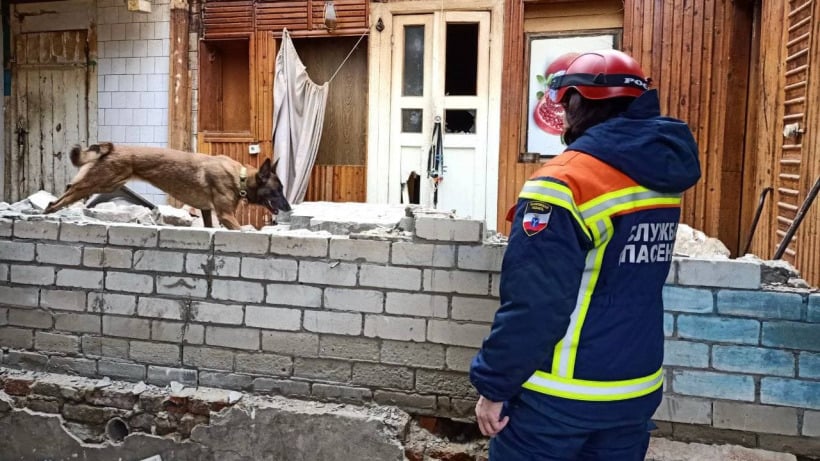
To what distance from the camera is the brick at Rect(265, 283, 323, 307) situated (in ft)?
10.0

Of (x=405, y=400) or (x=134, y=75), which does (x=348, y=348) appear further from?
(x=134, y=75)

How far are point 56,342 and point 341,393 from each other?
1.59 m

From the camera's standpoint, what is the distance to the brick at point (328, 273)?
9.91 ft

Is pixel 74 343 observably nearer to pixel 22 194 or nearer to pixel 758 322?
pixel 758 322

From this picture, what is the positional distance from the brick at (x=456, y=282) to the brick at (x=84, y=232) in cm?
170

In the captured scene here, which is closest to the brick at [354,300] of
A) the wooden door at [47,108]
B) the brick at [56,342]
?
the brick at [56,342]

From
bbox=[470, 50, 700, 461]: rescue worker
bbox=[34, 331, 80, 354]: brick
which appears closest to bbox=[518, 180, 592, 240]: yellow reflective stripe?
bbox=[470, 50, 700, 461]: rescue worker

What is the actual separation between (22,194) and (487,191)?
6570 millimetres

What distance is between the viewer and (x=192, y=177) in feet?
16.9

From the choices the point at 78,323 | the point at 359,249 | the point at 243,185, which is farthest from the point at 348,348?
the point at 243,185

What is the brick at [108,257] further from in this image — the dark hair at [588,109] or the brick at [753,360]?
the brick at [753,360]

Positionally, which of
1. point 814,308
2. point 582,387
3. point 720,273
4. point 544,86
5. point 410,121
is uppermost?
point 544,86

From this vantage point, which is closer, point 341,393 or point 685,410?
point 685,410

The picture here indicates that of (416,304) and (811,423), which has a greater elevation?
(416,304)
